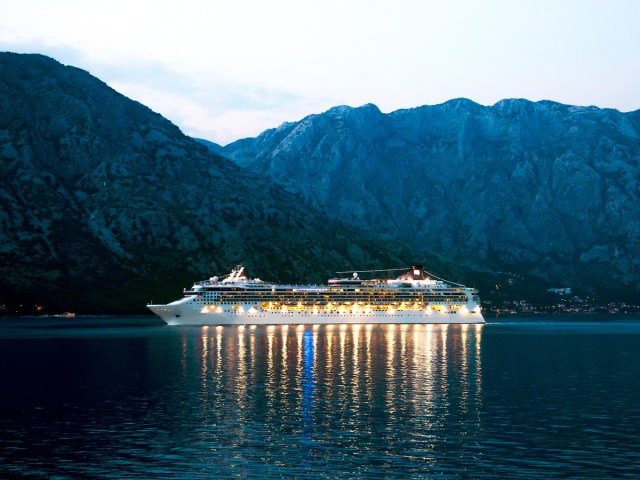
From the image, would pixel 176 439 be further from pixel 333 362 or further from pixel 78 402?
pixel 333 362

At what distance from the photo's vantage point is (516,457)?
1891 inches

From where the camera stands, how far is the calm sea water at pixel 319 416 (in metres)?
46.2

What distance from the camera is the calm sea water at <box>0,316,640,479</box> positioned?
46.2 meters

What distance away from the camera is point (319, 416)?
63125 millimetres

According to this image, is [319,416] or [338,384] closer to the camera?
[319,416]

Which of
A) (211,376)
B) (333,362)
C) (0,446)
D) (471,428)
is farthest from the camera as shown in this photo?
(333,362)

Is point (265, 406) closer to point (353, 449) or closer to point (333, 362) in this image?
point (353, 449)

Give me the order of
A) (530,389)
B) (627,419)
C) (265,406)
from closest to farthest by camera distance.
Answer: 1. (627,419)
2. (265,406)
3. (530,389)

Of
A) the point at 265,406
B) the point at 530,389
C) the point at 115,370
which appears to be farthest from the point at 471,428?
the point at 115,370

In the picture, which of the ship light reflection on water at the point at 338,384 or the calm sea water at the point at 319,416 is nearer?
the calm sea water at the point at 319,416

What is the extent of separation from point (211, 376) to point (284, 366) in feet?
45.8

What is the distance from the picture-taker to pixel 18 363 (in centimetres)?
11088

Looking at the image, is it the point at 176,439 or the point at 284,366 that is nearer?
the point at 176,439

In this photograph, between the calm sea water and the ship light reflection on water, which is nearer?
the calm sea water
